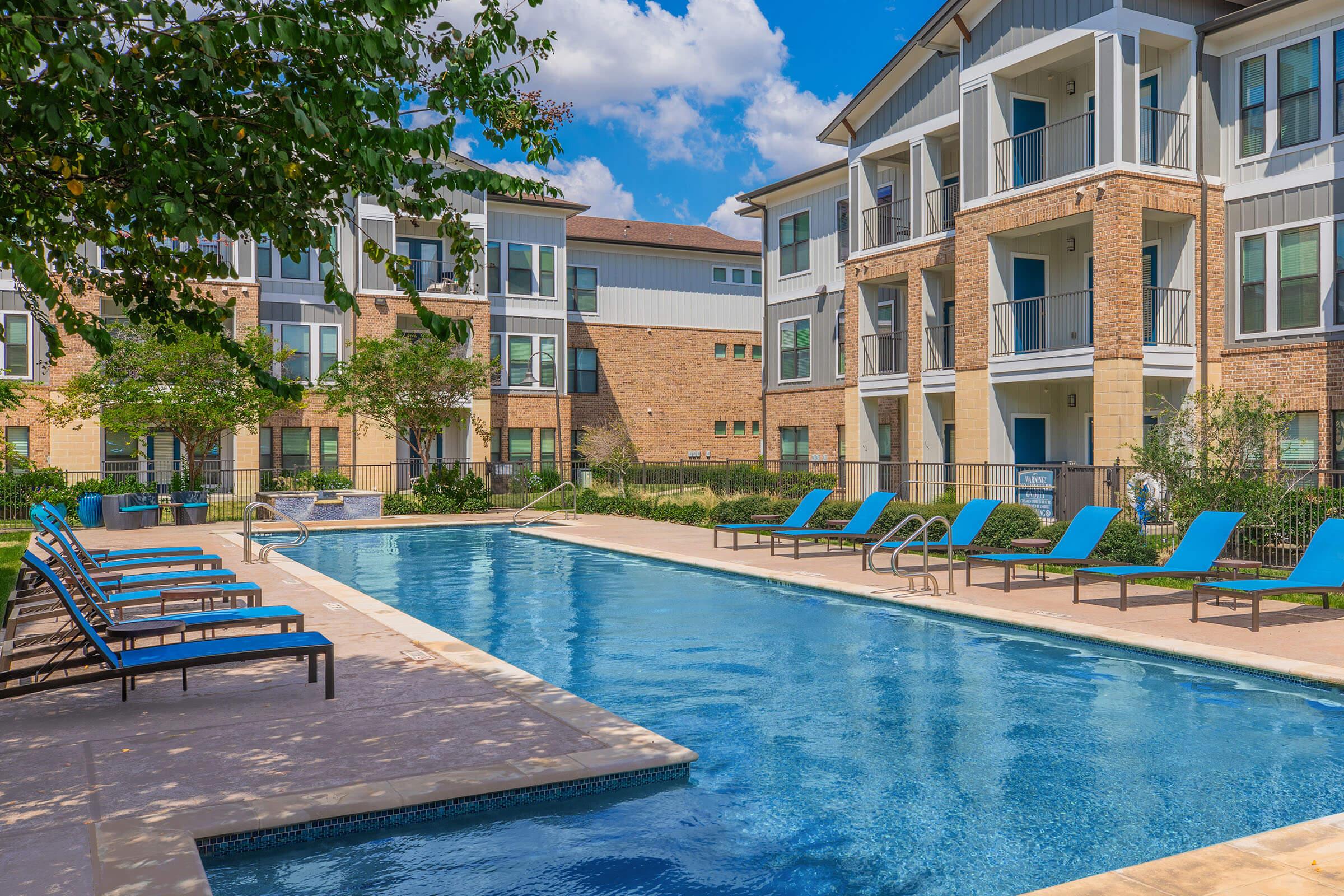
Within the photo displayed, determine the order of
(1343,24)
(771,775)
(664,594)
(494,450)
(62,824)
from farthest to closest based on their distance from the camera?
(494,450) < (1343,24) < (664,594) < (771,775) < (62,824)

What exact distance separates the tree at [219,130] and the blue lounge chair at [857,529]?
12.2 meters

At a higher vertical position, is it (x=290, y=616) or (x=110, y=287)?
(x=110, y=287)

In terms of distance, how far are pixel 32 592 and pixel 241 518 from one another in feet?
67.1

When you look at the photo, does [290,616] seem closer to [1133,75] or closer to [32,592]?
[32,592]

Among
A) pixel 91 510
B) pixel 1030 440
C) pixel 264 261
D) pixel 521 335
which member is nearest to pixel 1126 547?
pixel 1030 440

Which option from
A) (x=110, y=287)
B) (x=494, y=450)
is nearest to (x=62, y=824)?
(x=110, y=287)

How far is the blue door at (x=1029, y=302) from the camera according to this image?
24.8 metres

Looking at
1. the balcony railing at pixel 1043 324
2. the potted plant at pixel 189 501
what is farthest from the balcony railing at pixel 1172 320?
the potted plant at pixel 189 501

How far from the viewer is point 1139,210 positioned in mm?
21203

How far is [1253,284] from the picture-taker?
2197 cm

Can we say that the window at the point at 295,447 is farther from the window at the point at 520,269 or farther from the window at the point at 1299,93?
the window at the point at 1299,93

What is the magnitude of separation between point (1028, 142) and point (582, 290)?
22900mm

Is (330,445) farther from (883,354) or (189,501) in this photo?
(883,354)

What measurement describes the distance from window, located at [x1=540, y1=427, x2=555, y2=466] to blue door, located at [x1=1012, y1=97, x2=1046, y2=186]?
71.8 ft
